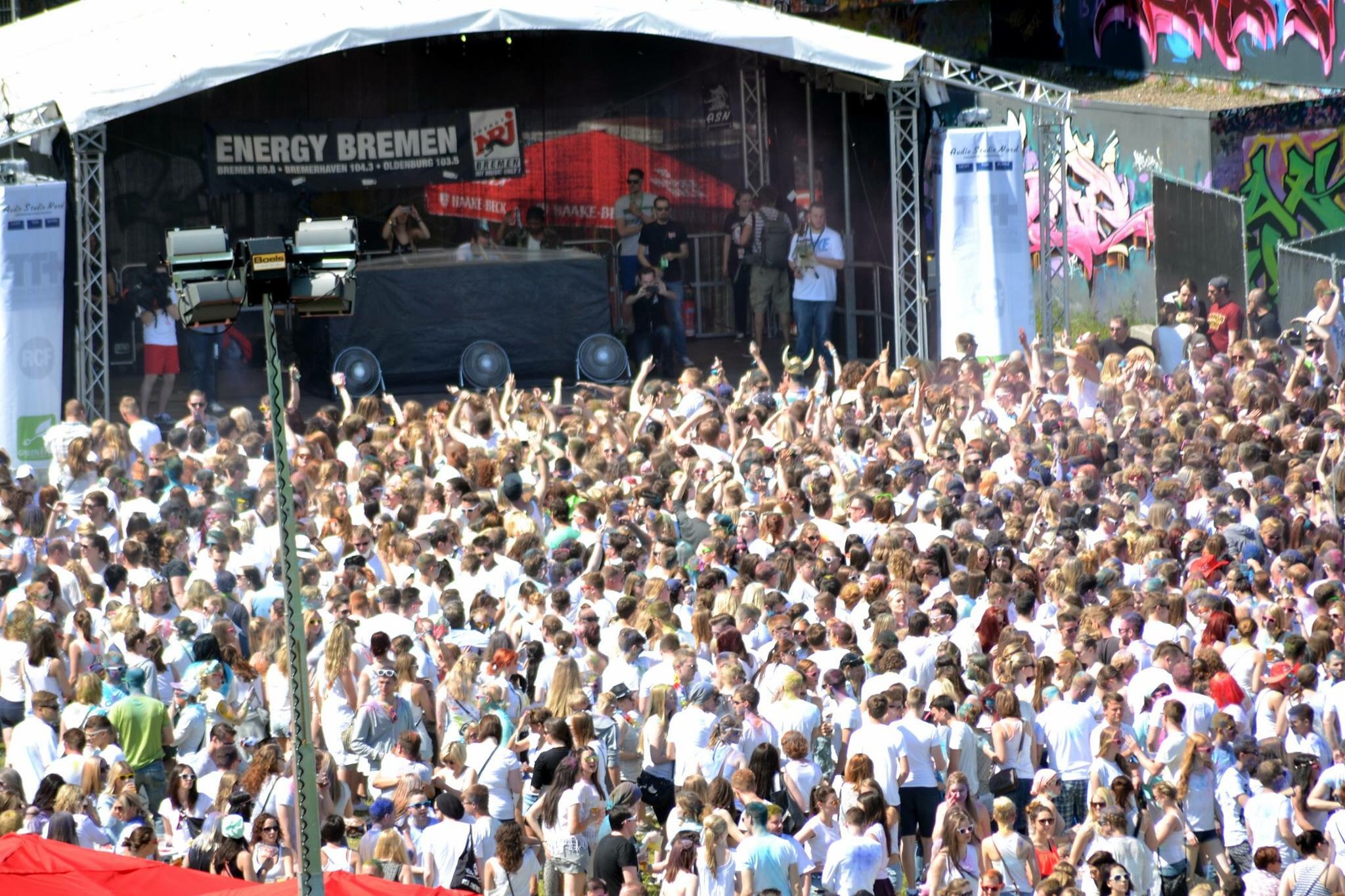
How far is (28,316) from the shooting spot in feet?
57.2

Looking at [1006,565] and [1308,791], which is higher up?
[1006,565]

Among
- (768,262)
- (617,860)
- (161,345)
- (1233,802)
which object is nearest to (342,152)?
(161,345)

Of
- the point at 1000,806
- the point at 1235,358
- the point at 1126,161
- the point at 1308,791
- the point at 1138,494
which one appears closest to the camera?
the point at 1000,806

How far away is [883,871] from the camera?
30.9ft

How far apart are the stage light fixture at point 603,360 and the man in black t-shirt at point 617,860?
1306cm

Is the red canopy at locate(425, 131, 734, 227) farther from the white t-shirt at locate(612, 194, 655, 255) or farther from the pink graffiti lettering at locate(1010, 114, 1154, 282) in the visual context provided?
the pink graffiti lettering at locate(1010, 114, 1154, 282)

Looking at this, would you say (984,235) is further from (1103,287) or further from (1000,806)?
(1000,806)

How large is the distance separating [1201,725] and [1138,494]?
3.50 metres

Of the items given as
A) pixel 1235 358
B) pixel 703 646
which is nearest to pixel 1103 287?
pixel 1235 358

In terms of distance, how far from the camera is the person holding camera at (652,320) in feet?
73.7

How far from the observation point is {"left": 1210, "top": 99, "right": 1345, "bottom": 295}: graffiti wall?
22.9 meters

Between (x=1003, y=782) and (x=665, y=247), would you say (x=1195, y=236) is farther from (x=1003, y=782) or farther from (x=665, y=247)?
(x=1003, y=782)

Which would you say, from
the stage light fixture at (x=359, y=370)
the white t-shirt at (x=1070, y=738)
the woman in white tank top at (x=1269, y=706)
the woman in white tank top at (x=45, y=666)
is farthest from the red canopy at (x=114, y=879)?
the stage light fixture at (x=359, y=370)

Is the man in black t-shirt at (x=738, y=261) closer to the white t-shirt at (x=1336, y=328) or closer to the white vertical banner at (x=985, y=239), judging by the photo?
the white vertical banner at (x=985, y=239)
